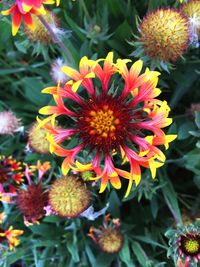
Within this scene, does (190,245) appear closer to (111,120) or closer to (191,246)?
(191,246)

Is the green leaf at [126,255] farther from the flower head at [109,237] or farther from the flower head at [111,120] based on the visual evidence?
the flower head at [111,120]

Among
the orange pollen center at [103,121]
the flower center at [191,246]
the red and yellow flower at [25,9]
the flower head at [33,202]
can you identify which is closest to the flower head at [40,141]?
the flower head at [33,202]

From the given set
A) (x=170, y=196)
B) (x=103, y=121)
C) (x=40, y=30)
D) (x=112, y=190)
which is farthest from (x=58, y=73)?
(x=170, y=196)

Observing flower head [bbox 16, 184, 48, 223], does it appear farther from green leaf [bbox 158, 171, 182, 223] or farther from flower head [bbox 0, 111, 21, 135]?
green leaf [bbox 158, 171, 182, 223]

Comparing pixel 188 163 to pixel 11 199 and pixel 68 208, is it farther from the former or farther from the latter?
pixel 11 199

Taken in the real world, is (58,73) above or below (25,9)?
below

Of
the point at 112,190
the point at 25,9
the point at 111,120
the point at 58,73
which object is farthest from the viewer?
the point at 112,190
